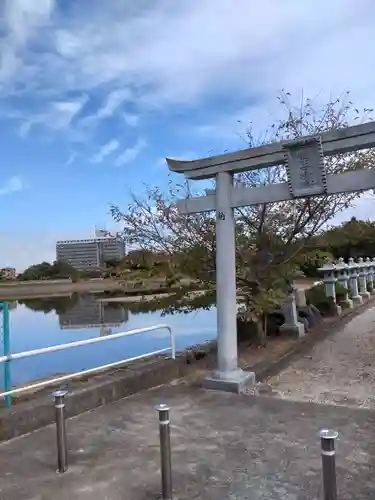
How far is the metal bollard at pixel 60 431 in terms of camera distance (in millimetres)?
3486

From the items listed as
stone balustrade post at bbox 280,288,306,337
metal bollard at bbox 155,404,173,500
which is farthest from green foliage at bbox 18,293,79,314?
metal bollard at bbox 155,404,173,500

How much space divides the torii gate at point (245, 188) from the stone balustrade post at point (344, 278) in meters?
7.79

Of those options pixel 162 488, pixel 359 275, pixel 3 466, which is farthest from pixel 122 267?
pixel 359 275

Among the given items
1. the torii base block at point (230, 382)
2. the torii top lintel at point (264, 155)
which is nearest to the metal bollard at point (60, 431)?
the torii base block at point (230, 382)

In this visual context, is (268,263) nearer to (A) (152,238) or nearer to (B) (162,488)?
(A) (152,238)

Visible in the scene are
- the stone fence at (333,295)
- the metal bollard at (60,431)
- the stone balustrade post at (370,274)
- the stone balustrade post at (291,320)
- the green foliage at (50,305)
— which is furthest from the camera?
the green foliage at (50,305)

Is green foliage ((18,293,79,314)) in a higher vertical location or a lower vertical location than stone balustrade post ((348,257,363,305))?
lower

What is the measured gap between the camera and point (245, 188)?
19.3 ft

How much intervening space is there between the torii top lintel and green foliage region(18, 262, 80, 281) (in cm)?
4448

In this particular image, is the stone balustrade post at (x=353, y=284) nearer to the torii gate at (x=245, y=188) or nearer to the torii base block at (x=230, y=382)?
the torii gate at (x=245, y=188)

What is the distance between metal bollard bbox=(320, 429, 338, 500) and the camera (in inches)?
95.8

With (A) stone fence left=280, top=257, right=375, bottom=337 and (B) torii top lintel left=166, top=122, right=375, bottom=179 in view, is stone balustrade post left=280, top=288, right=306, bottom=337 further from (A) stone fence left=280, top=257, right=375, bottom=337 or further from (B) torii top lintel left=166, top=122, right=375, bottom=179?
(B) torii top lintel left=166, top=122, right=375, bottom=179

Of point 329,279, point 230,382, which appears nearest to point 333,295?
point 329,279

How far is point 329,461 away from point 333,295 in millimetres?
10415
